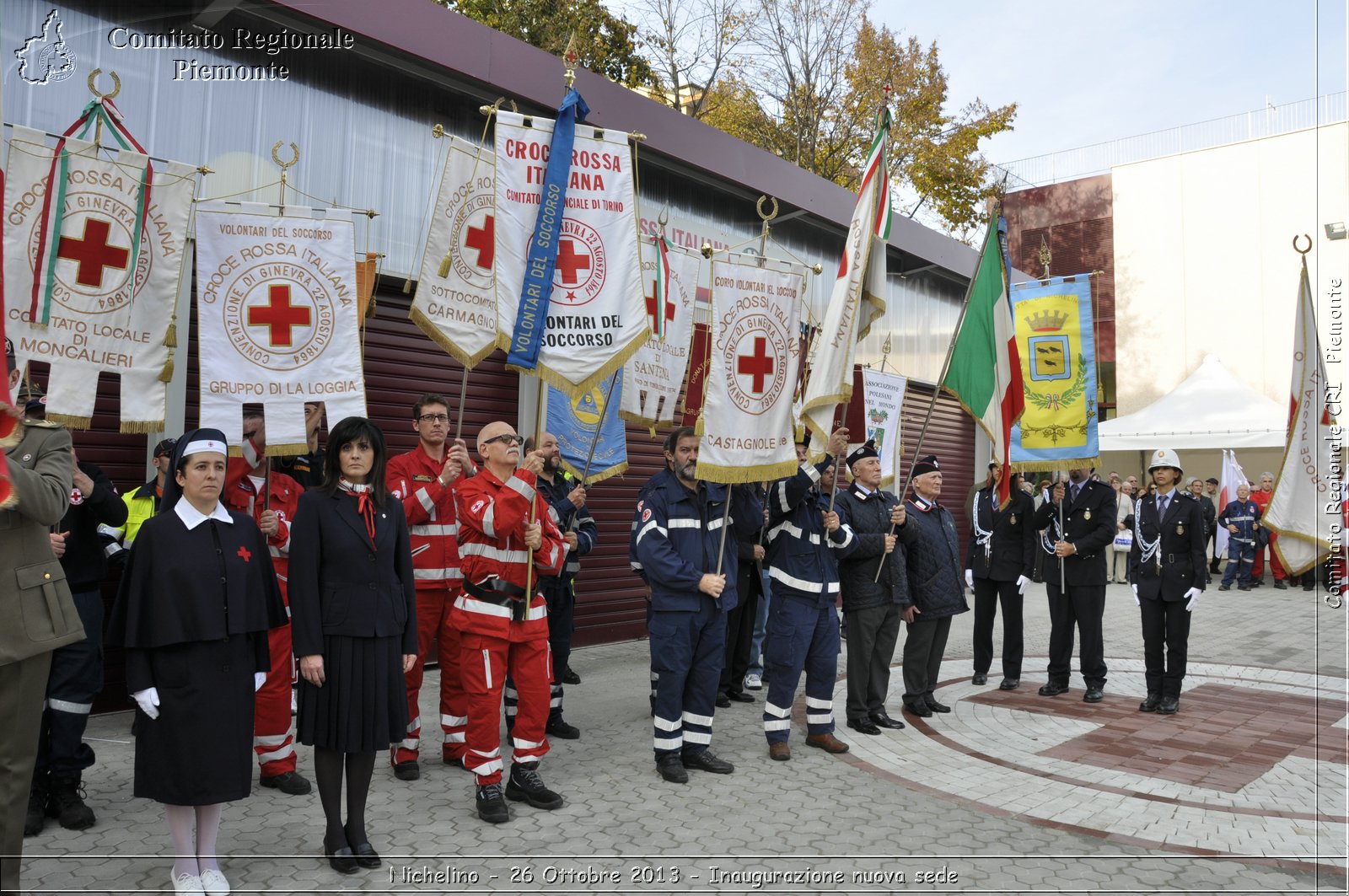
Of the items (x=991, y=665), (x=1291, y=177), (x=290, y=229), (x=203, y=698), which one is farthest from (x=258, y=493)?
(x=1291, y=177)

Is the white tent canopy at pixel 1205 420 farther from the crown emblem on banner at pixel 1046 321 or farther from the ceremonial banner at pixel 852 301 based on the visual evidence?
the ceremonial banner at pixel 852 301

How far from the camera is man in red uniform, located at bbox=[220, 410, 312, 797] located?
5.11 m

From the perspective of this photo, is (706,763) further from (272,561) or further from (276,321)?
(276,321)

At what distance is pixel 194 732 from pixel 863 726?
4684 mm

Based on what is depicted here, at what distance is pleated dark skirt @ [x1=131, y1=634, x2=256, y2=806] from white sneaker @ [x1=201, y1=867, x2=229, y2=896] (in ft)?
1.07

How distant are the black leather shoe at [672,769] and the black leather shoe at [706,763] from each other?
14 cm

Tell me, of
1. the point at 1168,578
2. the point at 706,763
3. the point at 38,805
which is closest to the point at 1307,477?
the point at 1168,578

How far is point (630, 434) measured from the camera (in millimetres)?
11016

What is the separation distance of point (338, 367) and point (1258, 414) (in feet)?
66.9

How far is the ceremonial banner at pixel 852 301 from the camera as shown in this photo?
20.4 ft

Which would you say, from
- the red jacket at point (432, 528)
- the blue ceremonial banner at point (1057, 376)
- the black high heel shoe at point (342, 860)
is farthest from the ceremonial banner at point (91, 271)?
the blue ceremonial banner at point (1057, 376)

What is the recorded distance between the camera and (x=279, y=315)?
5148 mm

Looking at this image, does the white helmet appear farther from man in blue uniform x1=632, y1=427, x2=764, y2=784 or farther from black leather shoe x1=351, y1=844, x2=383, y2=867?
black leather shoe x1=351, y1=844, x2=383, y2=867

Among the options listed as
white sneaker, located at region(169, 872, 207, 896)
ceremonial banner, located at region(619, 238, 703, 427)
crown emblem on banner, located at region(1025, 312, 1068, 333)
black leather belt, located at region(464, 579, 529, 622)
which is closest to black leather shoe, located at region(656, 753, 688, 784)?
black leather belt, located at region(464, 579, 529, 622)
